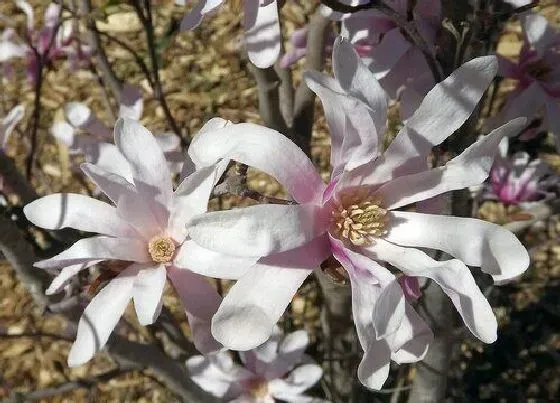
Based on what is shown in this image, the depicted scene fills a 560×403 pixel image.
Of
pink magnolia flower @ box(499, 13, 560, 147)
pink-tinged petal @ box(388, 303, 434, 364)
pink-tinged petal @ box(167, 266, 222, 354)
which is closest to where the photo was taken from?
pink-tinged petal @ box(388, 303, 434, 364)

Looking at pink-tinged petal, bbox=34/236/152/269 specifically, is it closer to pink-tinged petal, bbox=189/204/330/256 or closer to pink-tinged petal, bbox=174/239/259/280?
pink-tinged petal, bbox=174/239/259/280

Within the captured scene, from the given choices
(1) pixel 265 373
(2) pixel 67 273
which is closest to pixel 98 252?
(2) pixel 67 273

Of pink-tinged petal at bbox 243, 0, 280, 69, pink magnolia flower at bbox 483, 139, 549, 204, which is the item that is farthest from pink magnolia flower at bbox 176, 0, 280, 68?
pink magnolia flower at bbox 483, 139, 549, 204

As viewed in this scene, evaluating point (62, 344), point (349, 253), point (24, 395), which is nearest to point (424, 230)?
point (349, 253)

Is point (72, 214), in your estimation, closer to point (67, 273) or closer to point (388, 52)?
point (67, 273)

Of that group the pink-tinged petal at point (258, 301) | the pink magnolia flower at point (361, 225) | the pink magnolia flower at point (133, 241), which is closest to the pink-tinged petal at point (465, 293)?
the pink magnolia flower at point (361, 225)

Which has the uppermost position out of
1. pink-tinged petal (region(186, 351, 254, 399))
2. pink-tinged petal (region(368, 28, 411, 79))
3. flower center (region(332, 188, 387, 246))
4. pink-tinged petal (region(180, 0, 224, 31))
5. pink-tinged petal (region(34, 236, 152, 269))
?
pink-tinged petal (region(180, 0, 224, 31))
